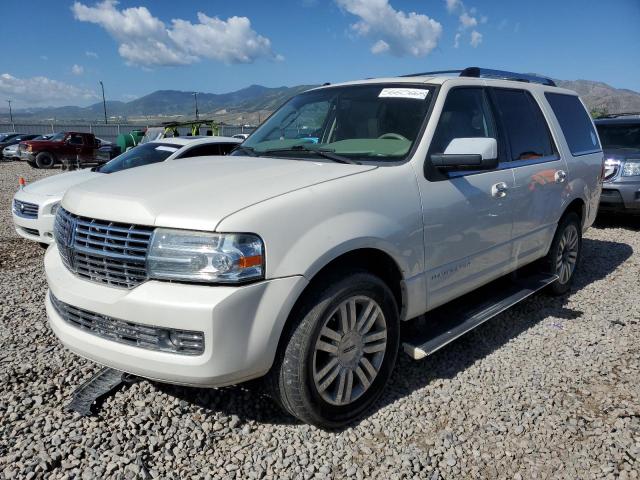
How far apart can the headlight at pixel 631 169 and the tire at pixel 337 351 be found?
22.8 feet

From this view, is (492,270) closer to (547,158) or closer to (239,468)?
(547,158)

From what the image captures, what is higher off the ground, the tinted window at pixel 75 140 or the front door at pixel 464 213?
the front door at pixel 464 213

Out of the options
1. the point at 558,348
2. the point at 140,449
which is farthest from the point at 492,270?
the point at 140,449

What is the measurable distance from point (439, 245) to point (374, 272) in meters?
0.49

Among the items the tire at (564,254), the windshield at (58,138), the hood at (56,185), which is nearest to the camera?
the tire at (564,254)

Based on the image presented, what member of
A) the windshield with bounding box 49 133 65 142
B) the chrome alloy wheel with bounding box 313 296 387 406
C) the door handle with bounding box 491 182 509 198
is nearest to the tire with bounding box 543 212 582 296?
the door handle with bounding box 491 182 509 198

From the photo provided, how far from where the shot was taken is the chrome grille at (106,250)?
2.41 metres

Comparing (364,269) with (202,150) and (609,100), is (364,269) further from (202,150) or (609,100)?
(609,100)

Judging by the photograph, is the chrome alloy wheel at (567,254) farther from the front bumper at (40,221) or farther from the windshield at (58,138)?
the windshield at (58,138)

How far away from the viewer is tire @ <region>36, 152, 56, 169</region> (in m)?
22.8

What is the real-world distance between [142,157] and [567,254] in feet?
20.6

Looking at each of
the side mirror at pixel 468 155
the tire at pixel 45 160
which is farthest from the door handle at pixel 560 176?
the tire at pixel 45 160

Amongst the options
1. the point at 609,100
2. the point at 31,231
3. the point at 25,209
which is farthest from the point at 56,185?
the point at 609,100

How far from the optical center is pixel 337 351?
9.04ft
